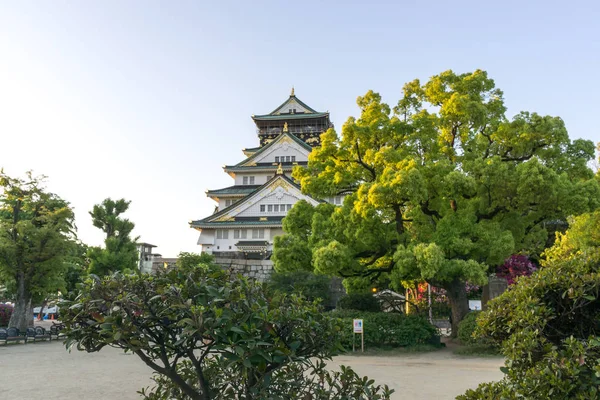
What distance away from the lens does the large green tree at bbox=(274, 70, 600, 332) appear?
44.6 ft

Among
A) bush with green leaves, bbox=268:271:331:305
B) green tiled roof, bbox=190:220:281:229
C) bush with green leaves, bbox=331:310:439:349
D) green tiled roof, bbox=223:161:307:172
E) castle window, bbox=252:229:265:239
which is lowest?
bush with green leaves, bbox=331:310:439:349

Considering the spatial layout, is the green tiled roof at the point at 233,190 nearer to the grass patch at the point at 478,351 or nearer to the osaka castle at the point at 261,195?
the osaka castle at the point at 261,195

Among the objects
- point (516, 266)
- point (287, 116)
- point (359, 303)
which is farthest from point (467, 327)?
point (287, 116)

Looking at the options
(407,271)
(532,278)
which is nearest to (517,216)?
(407,271)

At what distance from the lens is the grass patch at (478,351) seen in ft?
45.2

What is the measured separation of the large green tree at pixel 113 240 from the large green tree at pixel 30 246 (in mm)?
3216

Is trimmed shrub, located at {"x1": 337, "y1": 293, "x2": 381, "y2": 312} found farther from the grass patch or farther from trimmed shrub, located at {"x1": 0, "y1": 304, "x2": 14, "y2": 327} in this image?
trimmed shrub, located at {"x1": 0, "y1": 304, "x2": 14, "y2": 327}

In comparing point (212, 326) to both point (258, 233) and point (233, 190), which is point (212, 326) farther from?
point (233, 190)

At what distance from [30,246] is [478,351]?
778 inches

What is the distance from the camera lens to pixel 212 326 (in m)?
2.72

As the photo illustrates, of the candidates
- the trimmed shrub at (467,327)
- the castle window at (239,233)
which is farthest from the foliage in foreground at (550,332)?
the castle window at (239,233)

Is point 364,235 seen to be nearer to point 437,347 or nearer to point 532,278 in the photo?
point 437,347

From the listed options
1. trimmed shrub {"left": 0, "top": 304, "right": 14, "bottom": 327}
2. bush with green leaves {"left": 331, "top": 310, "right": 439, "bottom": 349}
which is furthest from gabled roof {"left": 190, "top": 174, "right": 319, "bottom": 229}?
bush with green leaves {"left": 331, "top": 310, "right": 439, "bottom": 349}

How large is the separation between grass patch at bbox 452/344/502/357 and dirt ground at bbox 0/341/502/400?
496 mm
